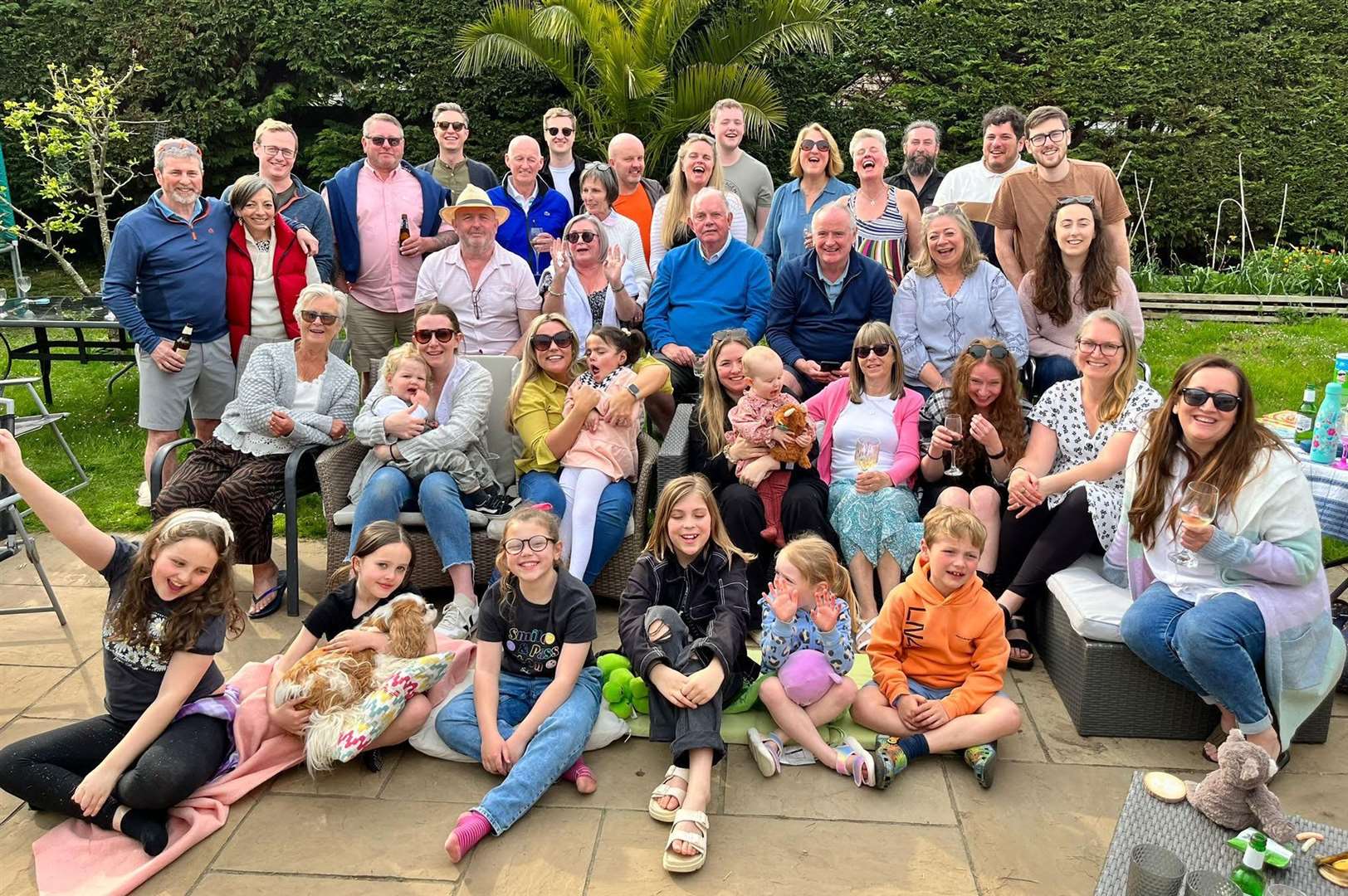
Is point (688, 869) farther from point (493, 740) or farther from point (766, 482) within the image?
point (766, 482)

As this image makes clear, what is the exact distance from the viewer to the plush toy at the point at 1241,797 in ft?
8.65

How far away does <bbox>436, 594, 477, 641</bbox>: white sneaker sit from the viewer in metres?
4.22

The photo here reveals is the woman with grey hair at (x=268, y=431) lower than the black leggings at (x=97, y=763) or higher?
higher

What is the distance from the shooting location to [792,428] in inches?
177

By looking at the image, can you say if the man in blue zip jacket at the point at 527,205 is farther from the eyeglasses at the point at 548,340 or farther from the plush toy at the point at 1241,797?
the plush toy at the point at 1241,797

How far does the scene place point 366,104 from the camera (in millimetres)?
11492

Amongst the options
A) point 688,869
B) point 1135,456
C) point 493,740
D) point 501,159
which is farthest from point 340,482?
point 501,159

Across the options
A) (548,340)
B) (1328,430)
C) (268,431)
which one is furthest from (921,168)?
(268,431)

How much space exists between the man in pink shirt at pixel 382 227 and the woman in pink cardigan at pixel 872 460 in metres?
2.54

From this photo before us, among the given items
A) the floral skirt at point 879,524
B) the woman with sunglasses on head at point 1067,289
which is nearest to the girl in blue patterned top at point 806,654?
the floral skirt at point 879,524

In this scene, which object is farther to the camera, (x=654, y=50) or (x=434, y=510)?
(x=654, y=50)

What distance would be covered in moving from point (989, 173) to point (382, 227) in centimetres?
341

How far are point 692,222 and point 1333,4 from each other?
807 cm

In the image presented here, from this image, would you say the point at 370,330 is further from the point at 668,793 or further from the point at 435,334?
the point at 668,793
